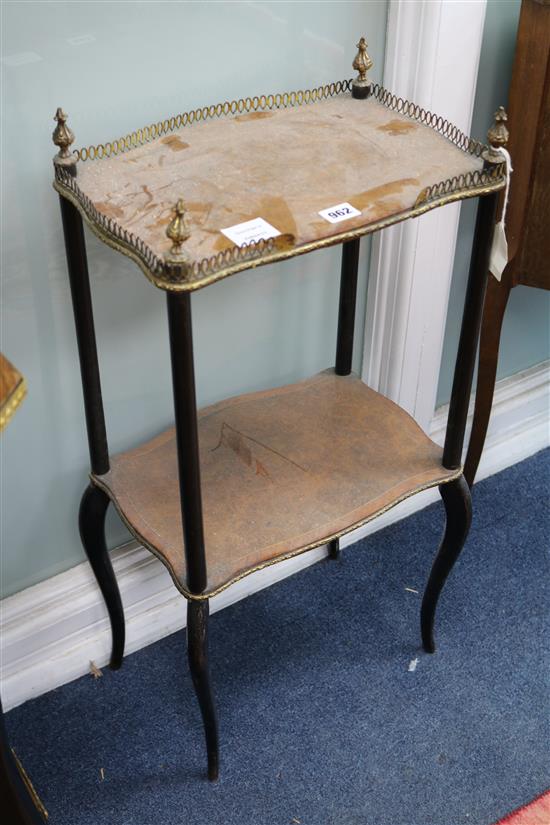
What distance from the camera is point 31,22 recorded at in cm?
122

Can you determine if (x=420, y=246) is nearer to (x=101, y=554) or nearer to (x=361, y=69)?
(x=361, y=69)

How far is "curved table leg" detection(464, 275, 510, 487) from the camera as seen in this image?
174 cm

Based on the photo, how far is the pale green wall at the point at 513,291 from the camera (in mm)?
1628

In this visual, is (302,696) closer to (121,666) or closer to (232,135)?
(121,666)

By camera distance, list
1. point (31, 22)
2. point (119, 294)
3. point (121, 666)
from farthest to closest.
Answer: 1. point (121, 666)
2. point (119, 294)
3. point (31, 22)

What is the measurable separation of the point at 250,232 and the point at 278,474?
47cm

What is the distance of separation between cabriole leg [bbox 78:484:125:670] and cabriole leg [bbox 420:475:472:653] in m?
0.52

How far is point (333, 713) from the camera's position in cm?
165

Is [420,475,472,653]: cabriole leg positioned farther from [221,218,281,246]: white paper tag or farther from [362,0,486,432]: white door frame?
[221,218,281,246]: white paper tag

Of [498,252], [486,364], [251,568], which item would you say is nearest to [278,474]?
[251,568]

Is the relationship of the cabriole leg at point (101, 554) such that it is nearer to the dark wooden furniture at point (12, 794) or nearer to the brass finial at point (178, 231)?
the dark wooden furniture at point (12, 794)

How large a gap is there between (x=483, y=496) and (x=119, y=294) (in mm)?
970

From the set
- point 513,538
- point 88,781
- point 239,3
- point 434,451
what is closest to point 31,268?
point 239,3

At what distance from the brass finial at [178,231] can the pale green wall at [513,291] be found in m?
0.75
